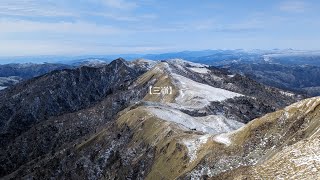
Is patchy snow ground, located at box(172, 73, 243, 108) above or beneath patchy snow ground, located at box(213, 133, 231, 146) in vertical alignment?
beneath

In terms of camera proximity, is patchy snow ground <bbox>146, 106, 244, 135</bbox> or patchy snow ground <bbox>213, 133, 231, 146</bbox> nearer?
patchy snow ground <bbox>213, 133, 231, 146</bbox>

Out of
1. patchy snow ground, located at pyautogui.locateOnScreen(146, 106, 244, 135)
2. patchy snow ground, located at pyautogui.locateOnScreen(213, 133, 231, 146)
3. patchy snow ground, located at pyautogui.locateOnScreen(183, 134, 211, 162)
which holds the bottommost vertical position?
patchy snow ground, located at pyautogui.locateOnScreen(146, 106, 244, 135)

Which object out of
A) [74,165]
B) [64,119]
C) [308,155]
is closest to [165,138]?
[74,165]

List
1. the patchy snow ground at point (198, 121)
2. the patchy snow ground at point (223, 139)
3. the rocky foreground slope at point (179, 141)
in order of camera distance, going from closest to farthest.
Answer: the rocky foreground slope at point (179, 141)
the patchy snow ground at point (223, 139)
the patchy snow ground at point (198, 121)

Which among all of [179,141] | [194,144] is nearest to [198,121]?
[179,141]

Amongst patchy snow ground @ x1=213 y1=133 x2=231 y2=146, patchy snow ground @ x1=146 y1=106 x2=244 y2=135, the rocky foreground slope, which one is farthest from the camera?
patchy snow ground @ x1=146 y1=106 x2=244 y2=135

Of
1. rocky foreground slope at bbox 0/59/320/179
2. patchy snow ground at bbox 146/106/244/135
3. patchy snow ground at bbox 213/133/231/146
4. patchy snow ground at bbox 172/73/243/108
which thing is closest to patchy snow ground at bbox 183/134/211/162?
rocky foreground slope at bbox 0/59/320/179

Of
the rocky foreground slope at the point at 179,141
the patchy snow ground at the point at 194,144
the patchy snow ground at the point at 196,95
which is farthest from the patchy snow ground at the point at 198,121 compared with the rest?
the patchy snow ground at the point at 196,95

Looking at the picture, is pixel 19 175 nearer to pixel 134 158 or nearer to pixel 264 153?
pixel 134 158

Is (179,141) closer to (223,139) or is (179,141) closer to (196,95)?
(223,139)

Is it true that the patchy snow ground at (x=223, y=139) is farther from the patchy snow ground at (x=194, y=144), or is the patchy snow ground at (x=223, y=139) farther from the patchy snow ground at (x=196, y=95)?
the patchy snow ground at (x=196, y=95)

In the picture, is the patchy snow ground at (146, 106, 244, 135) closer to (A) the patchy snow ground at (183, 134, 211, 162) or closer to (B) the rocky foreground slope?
(B) the rocky foreground slope
